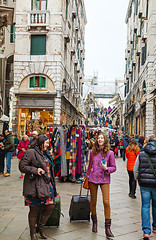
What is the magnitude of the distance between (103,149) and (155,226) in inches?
Result: 63.7

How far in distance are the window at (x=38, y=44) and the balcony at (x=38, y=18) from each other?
2.95ft

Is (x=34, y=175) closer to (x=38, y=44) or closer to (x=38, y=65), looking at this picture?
(x=38, y=65)

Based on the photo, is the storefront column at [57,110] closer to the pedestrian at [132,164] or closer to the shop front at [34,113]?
the shop front at [34,113]

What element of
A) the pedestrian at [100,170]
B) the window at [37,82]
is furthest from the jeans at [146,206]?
the window at [37,82]

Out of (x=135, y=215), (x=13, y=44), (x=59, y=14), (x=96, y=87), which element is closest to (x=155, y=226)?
(x=135, y=215)

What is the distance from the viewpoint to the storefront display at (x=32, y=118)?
2278 centimetres

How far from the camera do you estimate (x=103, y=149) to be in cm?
495

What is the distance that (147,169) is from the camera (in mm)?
4727

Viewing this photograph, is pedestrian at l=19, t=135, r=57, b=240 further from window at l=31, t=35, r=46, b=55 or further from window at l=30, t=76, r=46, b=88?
window at l=31, t=35, r=46, b=55

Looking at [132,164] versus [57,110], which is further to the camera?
[57,110]

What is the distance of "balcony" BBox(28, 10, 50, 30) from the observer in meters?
22.6

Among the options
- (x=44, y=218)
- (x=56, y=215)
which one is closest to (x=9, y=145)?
(x=56, y=215)

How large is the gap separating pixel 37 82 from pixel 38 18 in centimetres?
490

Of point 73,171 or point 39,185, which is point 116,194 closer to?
point 73,171
